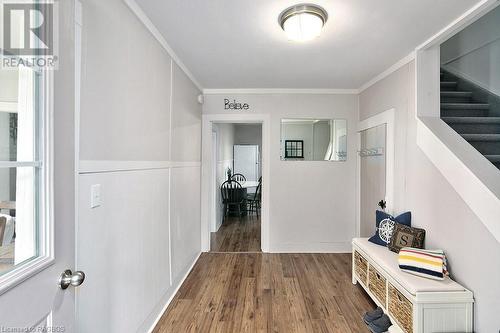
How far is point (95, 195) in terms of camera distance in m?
1.37

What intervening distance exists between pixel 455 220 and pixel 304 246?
7.33 ft

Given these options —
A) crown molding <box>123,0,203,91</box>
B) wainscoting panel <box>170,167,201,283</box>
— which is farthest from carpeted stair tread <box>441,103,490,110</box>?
wainscoting panel <box>170,167,201,283</box>

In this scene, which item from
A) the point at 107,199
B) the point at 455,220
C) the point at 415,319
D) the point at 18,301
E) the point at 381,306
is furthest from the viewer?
the point at 381,306

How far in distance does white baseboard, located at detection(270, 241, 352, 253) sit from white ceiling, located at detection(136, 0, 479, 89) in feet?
7.60

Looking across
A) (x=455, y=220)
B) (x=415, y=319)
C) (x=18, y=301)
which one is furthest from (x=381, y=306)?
(x=18, y=301)

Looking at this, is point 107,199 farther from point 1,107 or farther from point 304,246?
point 304,246

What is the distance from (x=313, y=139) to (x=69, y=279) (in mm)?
3452

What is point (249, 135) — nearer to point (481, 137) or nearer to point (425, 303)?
point (481, 137)

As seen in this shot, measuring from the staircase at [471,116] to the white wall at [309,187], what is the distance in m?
1.13

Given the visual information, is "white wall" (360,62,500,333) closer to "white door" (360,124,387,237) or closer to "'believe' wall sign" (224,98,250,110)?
"white door" (360,124,387,237)

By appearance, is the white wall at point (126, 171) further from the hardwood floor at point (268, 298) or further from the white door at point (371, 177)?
the white door at point (371, 177)

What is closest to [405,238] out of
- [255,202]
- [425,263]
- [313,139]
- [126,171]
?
[425,263]

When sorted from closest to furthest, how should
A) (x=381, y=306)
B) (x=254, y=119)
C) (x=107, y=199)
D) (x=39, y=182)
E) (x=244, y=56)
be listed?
(x=39, y=182) → (x=107, y=199) → (x=381, y=306) → (x=244, y=56) → (x=254, y=119)

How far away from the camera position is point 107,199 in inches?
58.9
